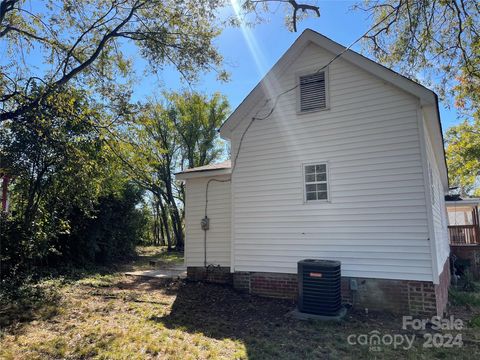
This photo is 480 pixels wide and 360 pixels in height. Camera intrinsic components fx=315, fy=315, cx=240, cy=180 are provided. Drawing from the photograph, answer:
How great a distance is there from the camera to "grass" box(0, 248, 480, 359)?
14.1 ft

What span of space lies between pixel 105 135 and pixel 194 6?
3755 mm

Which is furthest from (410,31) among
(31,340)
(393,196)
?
(31,340)

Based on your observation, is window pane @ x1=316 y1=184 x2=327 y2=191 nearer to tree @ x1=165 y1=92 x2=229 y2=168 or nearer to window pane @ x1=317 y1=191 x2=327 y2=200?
window pane @ x1=317 y1=191 x2=327 y2=200

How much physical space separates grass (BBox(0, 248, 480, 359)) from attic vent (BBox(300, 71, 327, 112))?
4.62m

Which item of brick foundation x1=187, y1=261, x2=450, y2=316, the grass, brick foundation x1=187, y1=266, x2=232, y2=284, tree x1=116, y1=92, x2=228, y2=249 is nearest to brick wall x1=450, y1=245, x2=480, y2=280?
the grass

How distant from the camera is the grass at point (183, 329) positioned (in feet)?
14.1

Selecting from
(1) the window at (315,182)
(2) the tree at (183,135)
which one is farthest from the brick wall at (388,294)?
(2) the tree at (183,135)

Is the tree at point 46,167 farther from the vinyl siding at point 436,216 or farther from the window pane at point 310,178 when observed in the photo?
the vinyl siding at point 436,216

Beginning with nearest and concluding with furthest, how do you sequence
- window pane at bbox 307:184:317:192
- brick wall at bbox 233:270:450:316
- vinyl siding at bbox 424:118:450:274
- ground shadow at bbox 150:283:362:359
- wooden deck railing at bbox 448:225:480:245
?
1. ground shadow at bbox 150:283:362:359
2. brick wall at bbox 233:270:450:316
3. vinyl siding at bbox 424:118:450:274
4. window pane at bbox 307:184:317:192
5. wooden deck railing at bbox 448:225:480:245

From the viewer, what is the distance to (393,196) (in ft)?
21.2

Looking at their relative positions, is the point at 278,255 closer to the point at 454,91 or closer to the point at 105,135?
the point at 105,135

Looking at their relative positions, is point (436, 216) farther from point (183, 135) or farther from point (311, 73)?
point (183, 135)

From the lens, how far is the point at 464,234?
15.1 metres

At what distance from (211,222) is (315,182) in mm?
3302
